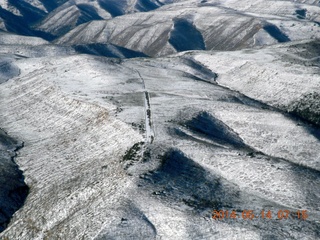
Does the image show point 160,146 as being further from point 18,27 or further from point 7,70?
point 18,27

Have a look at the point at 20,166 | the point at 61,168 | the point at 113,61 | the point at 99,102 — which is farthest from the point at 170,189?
the point at 113,61

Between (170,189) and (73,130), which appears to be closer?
(170,189)

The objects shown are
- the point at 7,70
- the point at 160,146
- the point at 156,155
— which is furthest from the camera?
the point at 7,70

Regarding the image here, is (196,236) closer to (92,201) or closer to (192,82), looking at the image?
(92,201)

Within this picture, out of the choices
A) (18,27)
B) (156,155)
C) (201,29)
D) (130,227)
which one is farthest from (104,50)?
(130,227)

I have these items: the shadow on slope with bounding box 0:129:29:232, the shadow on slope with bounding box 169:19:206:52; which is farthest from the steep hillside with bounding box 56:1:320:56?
the shadow on slope with bounding box 0:129:29:232

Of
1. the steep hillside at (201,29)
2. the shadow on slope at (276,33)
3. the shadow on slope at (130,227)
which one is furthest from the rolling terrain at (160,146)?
the steep hillside at (201,29)
